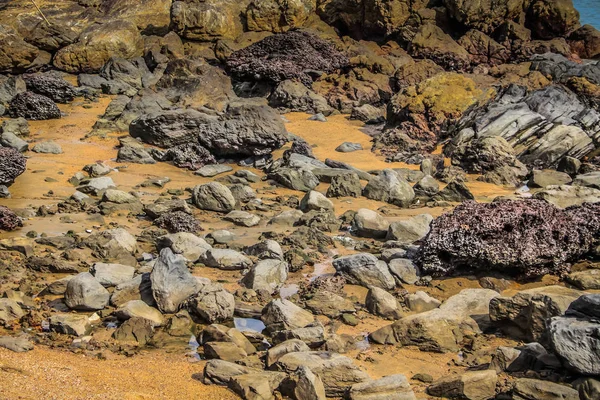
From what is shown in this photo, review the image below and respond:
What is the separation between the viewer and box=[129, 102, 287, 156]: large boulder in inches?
540

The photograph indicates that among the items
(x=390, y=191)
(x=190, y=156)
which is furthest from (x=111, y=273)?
(x=190, y=156)

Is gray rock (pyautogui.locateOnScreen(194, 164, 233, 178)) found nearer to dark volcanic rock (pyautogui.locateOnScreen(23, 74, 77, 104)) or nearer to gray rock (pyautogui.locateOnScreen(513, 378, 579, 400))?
dark volcanic rock (pyautogui.locateOnScreen(23, 74, 77, 104))

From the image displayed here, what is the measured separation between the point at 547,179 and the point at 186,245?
7701 mm

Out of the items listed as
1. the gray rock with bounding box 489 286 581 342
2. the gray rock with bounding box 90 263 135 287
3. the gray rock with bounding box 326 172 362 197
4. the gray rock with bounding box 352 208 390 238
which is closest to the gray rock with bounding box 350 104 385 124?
the gray rock with bounding box 326 172 362 197

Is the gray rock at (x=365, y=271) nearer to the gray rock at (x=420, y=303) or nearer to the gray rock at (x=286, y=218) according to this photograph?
the gray rock at (x=420, y=303)

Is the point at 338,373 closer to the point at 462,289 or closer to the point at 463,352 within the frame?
the point at 463,352

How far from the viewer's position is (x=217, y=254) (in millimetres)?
8070

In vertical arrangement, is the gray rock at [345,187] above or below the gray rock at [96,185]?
above

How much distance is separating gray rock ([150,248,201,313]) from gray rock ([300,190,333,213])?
371 centimetres

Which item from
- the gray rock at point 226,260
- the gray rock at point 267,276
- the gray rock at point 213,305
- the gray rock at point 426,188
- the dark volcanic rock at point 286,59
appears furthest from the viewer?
the dark volcanic rock at point 286,59

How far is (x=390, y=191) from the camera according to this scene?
11484 mm

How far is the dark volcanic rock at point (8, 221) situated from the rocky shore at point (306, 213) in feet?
0.06

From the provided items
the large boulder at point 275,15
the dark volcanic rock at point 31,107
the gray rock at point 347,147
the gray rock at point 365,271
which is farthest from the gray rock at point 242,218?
the large boulder at point 275,15

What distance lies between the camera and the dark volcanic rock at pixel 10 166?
35.9ft
